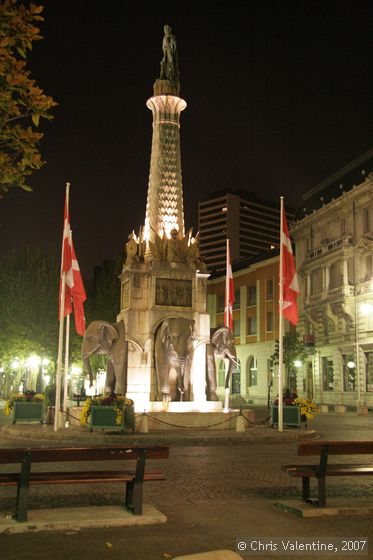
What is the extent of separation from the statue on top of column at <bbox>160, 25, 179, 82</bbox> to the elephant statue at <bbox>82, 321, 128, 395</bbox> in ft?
35.4

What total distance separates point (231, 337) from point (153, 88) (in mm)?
10569

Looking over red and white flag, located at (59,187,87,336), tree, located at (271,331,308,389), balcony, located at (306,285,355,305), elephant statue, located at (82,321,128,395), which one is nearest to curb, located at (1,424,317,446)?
elephant statue, located at (82,321,128,395)

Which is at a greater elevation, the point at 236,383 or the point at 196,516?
the point at 236,383

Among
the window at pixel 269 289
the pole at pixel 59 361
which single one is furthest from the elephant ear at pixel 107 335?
the window at pixel 269 289

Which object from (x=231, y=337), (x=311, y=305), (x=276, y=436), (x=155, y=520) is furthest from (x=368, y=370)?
(x=155, y=520)

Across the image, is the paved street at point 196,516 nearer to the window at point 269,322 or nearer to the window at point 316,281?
the window at point 316,281

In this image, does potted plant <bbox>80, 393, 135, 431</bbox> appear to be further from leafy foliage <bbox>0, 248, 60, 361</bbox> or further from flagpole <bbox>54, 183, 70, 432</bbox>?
leafy foliage <bbox>0, 248, 60, 361</bbox>

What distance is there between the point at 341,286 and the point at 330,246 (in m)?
4.54

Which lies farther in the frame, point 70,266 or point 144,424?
point 70,266

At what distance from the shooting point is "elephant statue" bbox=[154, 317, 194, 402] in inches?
861

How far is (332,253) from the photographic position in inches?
1977

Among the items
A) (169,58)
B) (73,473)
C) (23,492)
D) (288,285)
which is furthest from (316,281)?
(23,492)

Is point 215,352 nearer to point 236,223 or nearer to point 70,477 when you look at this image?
point 70,477

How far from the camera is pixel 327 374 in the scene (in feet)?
169
